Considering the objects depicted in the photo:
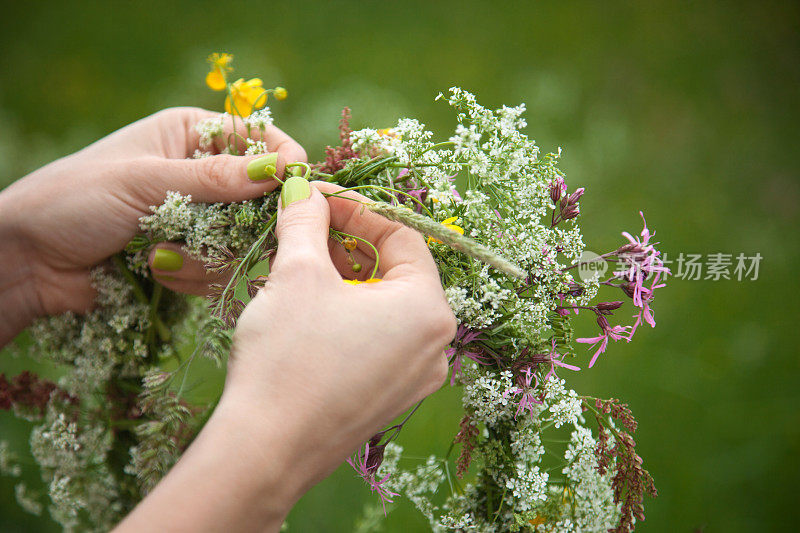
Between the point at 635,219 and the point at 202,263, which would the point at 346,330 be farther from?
the point at 635,219

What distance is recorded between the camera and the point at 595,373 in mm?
2049

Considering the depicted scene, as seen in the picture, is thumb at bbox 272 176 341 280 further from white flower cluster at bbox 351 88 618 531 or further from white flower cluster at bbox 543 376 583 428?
white flower cluster at bbox 543 376 583 428

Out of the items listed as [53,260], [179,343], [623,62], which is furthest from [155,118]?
[623,62]

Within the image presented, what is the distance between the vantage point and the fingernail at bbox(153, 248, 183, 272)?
38.3 inches

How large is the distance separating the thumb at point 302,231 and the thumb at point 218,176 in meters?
0.07

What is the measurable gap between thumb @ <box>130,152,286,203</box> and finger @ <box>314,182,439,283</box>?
0.29 feet

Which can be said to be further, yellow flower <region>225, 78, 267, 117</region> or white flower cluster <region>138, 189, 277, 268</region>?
yellow flower <region>225, 78, 267, 117</region>

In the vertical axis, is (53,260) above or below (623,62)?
→ below

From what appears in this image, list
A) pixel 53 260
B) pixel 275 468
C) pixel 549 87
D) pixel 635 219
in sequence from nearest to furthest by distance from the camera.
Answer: pixel 275 468 → pixel 53 260 → pixel 635 219 → pixel 549 87

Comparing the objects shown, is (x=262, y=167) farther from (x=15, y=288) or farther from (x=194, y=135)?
(x=15, y=288)

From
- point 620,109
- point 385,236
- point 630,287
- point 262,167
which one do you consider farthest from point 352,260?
point 620,109

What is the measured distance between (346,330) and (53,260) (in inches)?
31.4

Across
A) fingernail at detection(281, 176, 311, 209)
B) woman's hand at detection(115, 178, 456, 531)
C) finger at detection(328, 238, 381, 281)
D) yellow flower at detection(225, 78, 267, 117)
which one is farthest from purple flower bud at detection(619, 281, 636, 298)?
yellow flower at detection(225, 78, 267, 117)

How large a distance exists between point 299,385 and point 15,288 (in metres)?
0.90
